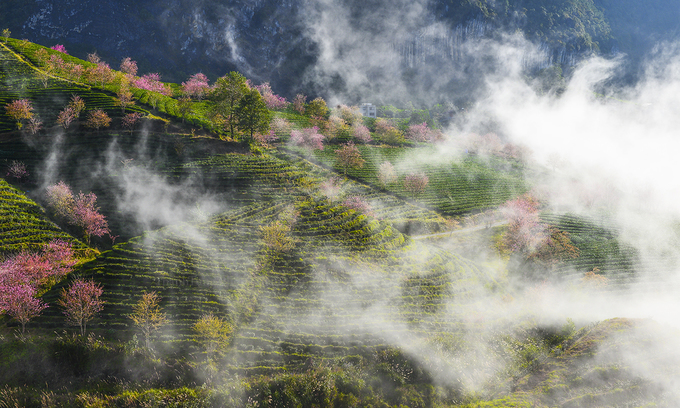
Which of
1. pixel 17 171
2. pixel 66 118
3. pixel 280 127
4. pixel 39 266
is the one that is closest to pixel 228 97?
pixel 280 127

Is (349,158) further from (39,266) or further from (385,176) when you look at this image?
(39,266)

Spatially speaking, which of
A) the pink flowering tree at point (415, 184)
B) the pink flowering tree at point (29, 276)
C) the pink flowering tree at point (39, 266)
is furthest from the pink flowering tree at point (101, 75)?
the pink flowering tree at point (415, 184)

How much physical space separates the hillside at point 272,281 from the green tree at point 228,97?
9.99 feet

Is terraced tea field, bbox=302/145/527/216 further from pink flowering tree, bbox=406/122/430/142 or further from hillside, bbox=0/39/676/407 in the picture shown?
pink flowering tree, bbox=406/122/430/142

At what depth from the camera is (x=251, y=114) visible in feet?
200

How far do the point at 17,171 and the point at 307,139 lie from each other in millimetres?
52484

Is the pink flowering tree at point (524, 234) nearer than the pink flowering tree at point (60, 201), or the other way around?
the pink flowering tree at point (60, 201)

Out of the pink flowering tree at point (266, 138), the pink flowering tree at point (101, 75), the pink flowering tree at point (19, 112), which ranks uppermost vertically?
the pink flowering tree at point (101, 75)

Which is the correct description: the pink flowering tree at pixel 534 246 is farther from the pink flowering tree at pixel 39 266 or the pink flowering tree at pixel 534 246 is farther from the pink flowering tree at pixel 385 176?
the pink flowering tree at pixel 39 266

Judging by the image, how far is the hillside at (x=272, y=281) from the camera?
24.7 meters

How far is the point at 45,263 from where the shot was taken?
1200 inches

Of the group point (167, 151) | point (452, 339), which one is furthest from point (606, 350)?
point (167, 151)

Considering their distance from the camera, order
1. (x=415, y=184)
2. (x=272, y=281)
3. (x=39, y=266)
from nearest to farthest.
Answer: (x=39, y=266), (x=272, y=281), (x=415, y=184)

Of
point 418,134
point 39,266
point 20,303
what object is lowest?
point 20,303
